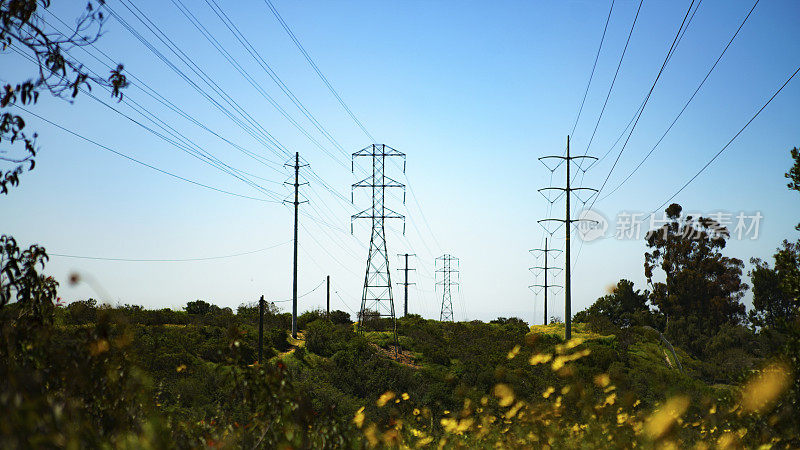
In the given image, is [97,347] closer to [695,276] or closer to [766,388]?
[766,388]

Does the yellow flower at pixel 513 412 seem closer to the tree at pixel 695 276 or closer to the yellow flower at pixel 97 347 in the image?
the yellow flower at pixel 97 347

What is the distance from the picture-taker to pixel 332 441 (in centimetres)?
677

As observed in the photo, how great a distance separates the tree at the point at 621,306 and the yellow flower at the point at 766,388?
4610 cm

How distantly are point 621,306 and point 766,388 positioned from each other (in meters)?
49.7

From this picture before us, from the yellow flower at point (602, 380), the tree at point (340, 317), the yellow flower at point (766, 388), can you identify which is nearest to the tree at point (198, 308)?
the tree at point (340, 317)

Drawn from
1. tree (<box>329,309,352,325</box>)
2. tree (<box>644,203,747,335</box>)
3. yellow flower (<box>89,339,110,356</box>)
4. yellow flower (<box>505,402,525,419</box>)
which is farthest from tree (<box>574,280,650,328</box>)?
yellow flower (<box>89,339,110,356</box>)

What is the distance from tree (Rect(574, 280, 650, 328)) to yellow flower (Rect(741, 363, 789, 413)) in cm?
4610

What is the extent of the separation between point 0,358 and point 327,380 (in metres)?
16.9

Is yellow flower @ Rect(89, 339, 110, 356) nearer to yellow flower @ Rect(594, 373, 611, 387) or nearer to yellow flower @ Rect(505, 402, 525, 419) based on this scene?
yellow flower @ Rect(505, 402, 525, 419)

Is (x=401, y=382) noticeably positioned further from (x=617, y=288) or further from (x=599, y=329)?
(x=617, y=288)

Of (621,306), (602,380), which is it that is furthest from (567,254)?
(621,306)

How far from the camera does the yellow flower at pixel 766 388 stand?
1015 centimetres

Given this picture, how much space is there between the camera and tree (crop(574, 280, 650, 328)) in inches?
2228

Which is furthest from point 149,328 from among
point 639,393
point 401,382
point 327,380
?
point 639,393
